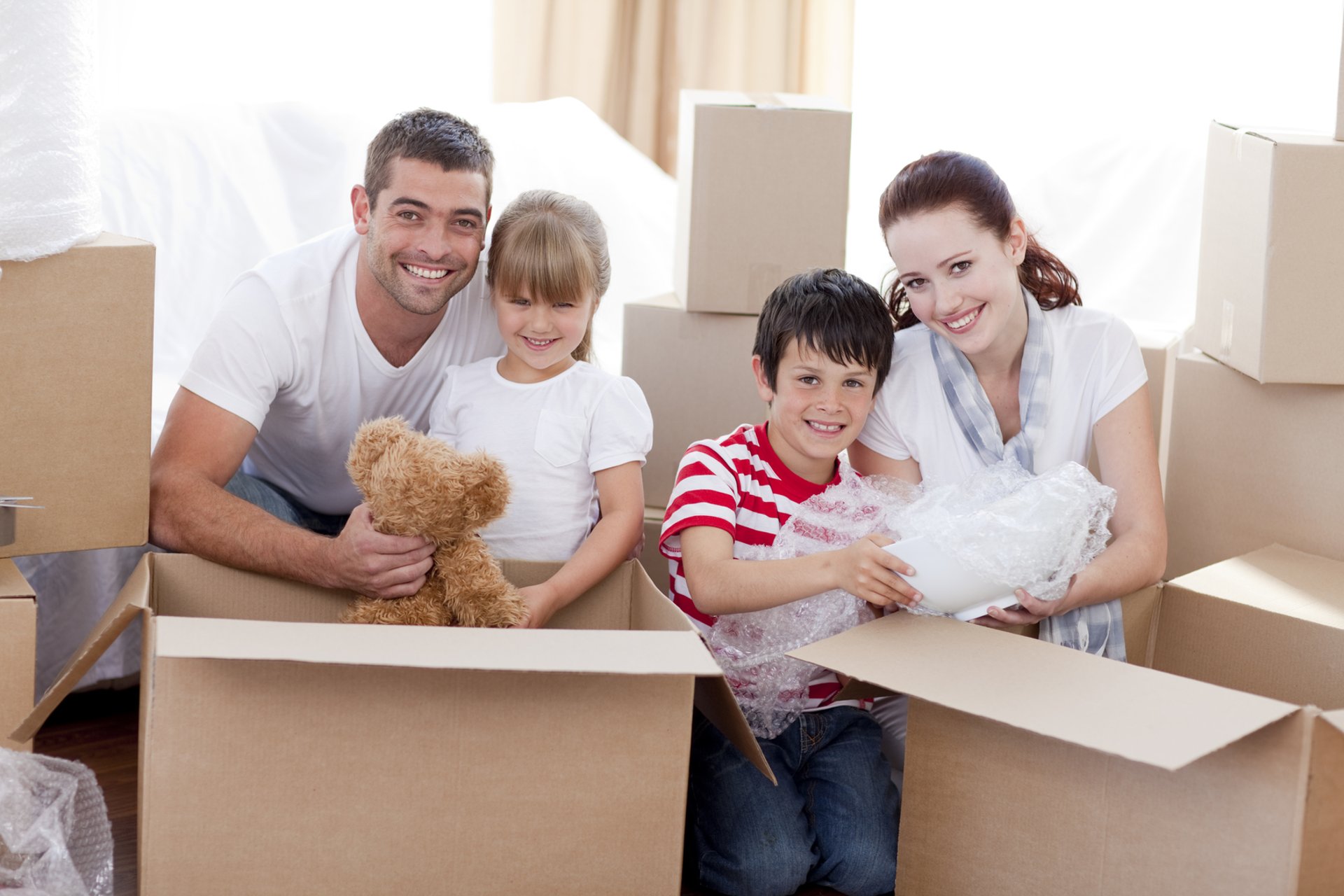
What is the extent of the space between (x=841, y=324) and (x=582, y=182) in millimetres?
1036

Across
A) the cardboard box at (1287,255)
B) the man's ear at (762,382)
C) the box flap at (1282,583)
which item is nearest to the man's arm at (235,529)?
the man's ear at (762,382)

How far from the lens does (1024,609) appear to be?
1.24 metres

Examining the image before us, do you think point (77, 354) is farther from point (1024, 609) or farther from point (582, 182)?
point (582, 182)

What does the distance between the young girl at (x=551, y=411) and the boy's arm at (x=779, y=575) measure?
0.33 ft

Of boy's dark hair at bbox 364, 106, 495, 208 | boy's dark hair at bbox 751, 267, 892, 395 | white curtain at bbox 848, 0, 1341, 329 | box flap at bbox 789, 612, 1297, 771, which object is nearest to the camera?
box flap at bbox 789, 612, 1297, 771

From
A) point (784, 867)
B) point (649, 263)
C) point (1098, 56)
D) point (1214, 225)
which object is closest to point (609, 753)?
point (784, 867)

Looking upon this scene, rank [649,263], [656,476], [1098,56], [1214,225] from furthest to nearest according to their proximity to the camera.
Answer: [1098,56], [649,263], [656,476], [1214,225]

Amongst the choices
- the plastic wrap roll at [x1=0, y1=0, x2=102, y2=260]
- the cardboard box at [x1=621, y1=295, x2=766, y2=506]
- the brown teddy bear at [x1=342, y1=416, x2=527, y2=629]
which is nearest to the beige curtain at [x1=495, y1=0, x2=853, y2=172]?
the cardboard box at [x1=621, y1=295, x2=766, y2=506]

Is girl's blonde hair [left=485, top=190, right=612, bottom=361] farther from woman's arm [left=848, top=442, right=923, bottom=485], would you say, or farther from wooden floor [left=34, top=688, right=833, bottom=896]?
wooden floor [left=34, top=688, right=833, bottom=896]

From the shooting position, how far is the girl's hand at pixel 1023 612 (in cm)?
119

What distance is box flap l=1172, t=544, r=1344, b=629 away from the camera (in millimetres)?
1321

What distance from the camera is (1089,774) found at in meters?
1.01

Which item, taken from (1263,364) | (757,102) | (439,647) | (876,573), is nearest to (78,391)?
(439,647)

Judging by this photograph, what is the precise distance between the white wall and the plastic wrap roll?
1.06 m
